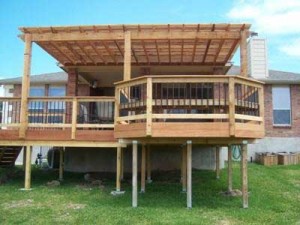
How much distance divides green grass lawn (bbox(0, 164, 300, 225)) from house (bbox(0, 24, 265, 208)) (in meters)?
0.44

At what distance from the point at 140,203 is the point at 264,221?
2.66 m

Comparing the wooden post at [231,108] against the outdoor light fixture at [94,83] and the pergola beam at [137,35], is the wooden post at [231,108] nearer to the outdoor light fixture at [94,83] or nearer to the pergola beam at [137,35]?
the pergola beam at [137,35]

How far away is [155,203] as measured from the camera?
27.3ft

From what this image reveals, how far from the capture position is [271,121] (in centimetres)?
1688

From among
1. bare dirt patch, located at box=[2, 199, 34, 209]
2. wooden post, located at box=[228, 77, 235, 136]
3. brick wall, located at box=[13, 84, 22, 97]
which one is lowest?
bare dirt patch, located at box=[2, 199, 34, 209]

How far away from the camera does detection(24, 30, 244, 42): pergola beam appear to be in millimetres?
9516

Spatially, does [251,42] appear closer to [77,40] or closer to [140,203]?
[77,40]

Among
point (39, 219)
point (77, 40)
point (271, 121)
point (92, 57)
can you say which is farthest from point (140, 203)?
point (271, 121)

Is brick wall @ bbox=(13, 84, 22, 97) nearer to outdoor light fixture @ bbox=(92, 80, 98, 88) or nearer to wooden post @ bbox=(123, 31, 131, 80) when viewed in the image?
outdoor light fixture @ bbox=(92, 80, 98, 88)

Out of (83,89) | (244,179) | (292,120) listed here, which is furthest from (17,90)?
(244,179)

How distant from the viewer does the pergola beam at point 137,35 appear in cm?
952

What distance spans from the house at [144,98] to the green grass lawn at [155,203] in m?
0.44

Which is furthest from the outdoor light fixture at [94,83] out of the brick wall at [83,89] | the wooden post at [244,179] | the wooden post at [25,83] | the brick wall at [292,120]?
the wooden post at [244,179]

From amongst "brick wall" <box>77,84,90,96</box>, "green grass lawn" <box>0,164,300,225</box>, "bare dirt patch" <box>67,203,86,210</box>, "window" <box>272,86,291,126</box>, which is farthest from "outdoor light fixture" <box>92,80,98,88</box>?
"window" <box>272,86,291,126</box>
